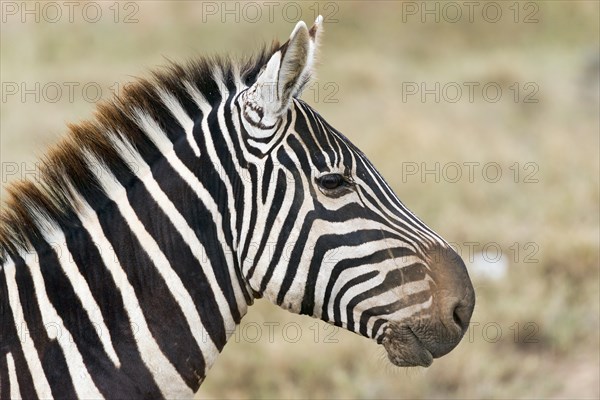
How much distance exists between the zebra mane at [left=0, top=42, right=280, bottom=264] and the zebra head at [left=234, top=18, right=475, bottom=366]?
0.99 ft

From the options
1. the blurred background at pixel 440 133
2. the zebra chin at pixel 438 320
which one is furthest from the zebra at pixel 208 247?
the blurred background at pixel 440 133

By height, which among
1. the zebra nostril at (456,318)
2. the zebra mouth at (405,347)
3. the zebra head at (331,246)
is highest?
the zebra head at (331,246)

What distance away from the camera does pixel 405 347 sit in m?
3.34

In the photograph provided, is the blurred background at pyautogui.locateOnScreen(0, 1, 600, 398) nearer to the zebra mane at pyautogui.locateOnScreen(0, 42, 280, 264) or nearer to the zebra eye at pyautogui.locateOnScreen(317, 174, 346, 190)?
the zebra mane at pyautogui.locateOnScreen(0, 42, 280, 264)

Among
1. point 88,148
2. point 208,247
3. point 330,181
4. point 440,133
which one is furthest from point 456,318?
point 440,133

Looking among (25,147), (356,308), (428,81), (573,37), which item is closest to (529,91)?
(428,81)

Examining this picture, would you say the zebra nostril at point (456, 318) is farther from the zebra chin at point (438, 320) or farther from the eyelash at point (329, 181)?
the eyelash at point (329, 181)

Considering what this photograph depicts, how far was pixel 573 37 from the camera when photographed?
2356cm

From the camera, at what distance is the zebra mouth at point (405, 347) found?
3.32m

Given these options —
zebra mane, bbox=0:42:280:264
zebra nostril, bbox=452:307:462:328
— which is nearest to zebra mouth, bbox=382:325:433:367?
zebra nostril, bbox=452:307:462:328

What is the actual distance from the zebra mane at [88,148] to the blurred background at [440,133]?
0.37m

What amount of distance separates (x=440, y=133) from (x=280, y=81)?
1109cm

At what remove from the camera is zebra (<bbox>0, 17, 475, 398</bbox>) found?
127 inches

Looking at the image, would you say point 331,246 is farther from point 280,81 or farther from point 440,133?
point 440,133
